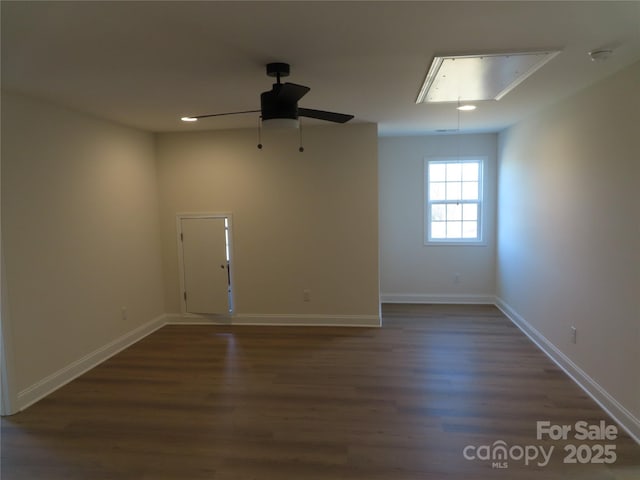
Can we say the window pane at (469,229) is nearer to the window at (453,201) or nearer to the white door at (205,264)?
the window at (453,201)

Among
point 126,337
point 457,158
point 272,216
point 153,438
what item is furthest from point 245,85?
point 457,158

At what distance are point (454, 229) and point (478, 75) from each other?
3.44 meters

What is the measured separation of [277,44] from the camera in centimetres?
217

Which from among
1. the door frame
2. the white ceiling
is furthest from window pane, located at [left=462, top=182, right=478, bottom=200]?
the door frame

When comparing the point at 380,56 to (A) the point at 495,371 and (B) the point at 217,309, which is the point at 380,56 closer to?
(A) the point at 495,371

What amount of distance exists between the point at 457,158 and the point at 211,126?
343cm

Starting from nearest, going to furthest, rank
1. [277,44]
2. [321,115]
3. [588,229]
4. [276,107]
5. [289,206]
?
[277,44]
[276,107]
[321,115]
[588,229]
[289,206]

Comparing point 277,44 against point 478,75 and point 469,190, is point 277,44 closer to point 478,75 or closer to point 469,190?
point 478,75

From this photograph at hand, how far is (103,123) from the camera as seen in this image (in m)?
4.01

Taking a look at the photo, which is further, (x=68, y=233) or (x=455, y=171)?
(x=455, y=171)

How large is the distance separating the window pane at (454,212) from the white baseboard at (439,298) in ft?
3.74

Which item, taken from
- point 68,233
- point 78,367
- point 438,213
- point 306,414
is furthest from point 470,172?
point 78,367

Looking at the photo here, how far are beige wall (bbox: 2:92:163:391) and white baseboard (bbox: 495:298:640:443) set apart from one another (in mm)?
4331

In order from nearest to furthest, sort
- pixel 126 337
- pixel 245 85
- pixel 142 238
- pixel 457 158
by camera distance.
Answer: pixel 245 85
pixel 126 337
pixel 142 238
pixel 457 158
